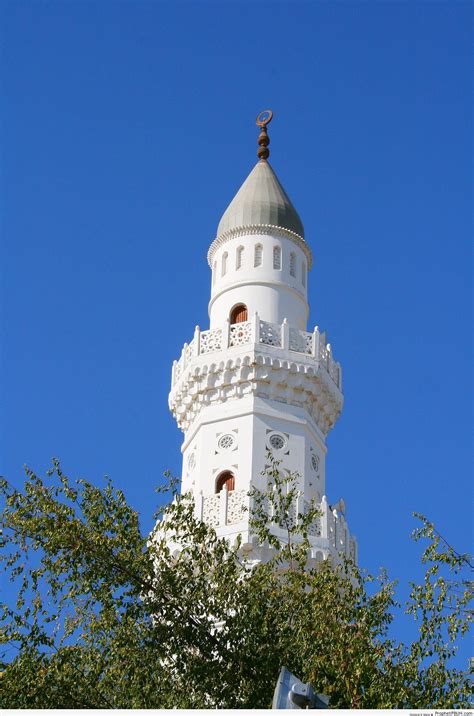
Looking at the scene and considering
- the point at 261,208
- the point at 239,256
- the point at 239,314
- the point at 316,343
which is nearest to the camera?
the point at 316,343

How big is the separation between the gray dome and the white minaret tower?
4 centimetres

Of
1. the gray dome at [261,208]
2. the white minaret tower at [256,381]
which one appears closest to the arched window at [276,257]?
the white minaret tower at [256,381]

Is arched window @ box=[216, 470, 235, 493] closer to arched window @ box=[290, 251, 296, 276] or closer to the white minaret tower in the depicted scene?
the white minaret tower

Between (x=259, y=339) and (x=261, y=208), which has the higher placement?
(x=261, y=208)

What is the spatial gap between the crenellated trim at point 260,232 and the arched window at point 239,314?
81.5 inches

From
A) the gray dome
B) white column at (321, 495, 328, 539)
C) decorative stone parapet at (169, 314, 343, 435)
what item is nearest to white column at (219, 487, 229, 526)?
white column at (321, 495, 328, 539)

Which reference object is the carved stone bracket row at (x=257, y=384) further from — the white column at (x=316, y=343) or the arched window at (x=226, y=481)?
the arched window at (x=226, y=481)

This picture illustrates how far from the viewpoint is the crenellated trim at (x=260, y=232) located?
32.0 metres

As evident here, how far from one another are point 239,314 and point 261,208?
3.07 m

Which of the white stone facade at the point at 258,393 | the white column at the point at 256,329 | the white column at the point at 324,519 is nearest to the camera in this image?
the white column at the point at 324,519

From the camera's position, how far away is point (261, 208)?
32312 mm

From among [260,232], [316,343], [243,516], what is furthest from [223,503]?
[260,232]

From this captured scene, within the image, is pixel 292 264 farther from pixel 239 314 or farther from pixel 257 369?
pixel 257 369

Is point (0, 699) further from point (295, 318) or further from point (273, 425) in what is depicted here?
point (295, 318)
